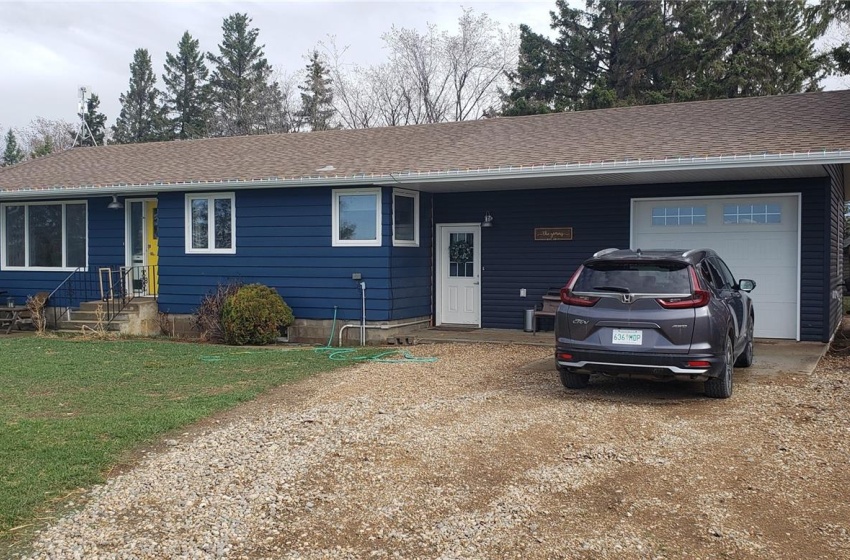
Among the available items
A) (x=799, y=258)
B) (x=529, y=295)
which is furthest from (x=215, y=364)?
(x=799, y=258)

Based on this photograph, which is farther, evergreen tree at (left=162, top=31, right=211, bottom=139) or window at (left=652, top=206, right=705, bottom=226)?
evergreen tree at (left=162, top=31, right=211, bottom=139)

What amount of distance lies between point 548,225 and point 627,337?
22.0 ft

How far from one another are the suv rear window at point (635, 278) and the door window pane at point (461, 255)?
685 cm

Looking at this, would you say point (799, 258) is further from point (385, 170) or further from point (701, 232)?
point (385, 170)

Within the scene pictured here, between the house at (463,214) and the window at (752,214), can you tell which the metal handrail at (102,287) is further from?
the window at (752,214)

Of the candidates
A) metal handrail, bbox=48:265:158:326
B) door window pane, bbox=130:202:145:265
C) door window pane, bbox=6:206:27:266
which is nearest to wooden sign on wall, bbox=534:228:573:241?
metal handrail, bbox=48:265:158:326

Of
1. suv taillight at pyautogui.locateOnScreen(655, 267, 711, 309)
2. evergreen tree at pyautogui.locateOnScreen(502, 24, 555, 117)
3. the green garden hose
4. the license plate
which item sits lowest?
the green garden hose

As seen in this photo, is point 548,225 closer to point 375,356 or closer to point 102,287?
point 375,356

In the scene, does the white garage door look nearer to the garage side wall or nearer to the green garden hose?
the garage side wall

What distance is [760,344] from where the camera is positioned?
12125 millimetres

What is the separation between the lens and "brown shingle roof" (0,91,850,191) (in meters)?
12.1

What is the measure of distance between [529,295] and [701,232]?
3.24 meters

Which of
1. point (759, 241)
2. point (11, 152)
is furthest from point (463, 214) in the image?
point (11, 152)

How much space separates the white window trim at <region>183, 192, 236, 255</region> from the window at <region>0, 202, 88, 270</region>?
118 inches
